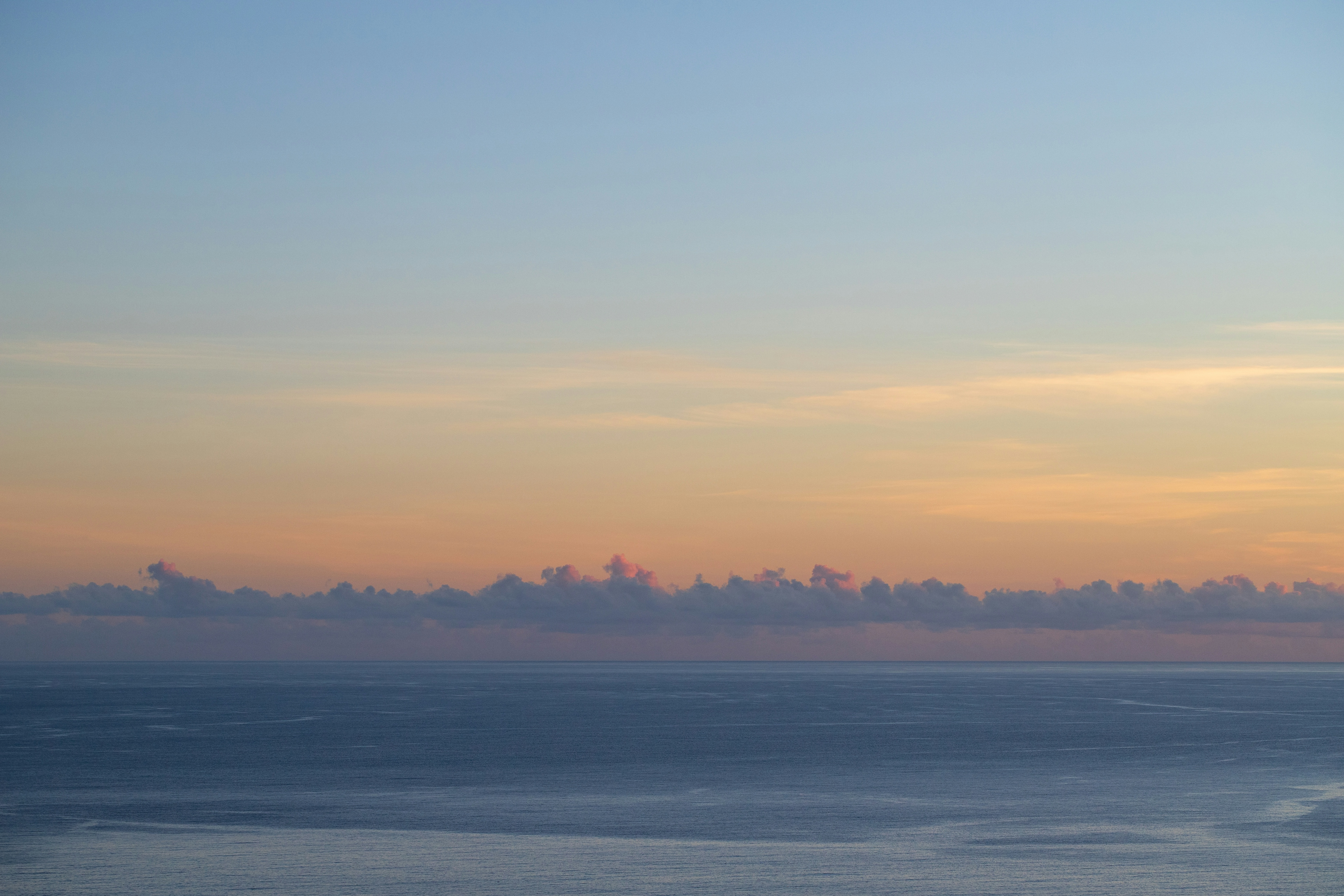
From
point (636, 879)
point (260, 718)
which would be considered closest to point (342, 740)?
point (260, 718)

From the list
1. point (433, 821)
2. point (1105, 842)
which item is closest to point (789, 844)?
point (1105, 842)

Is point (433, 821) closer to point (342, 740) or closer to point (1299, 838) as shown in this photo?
point (1299, 838)

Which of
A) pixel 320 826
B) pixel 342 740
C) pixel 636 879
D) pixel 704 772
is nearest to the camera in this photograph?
pixel 636 879

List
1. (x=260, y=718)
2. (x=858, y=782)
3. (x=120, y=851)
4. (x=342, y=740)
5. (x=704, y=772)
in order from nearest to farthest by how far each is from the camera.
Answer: (x=120, y=851), (x=858, y=782), (x=704, y=772), (x=342, y=740), (x=260, y=718)

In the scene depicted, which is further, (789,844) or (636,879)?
(789,844)

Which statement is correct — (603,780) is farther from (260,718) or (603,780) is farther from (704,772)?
(260,718)

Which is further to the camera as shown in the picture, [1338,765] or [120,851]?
[1338,765]
